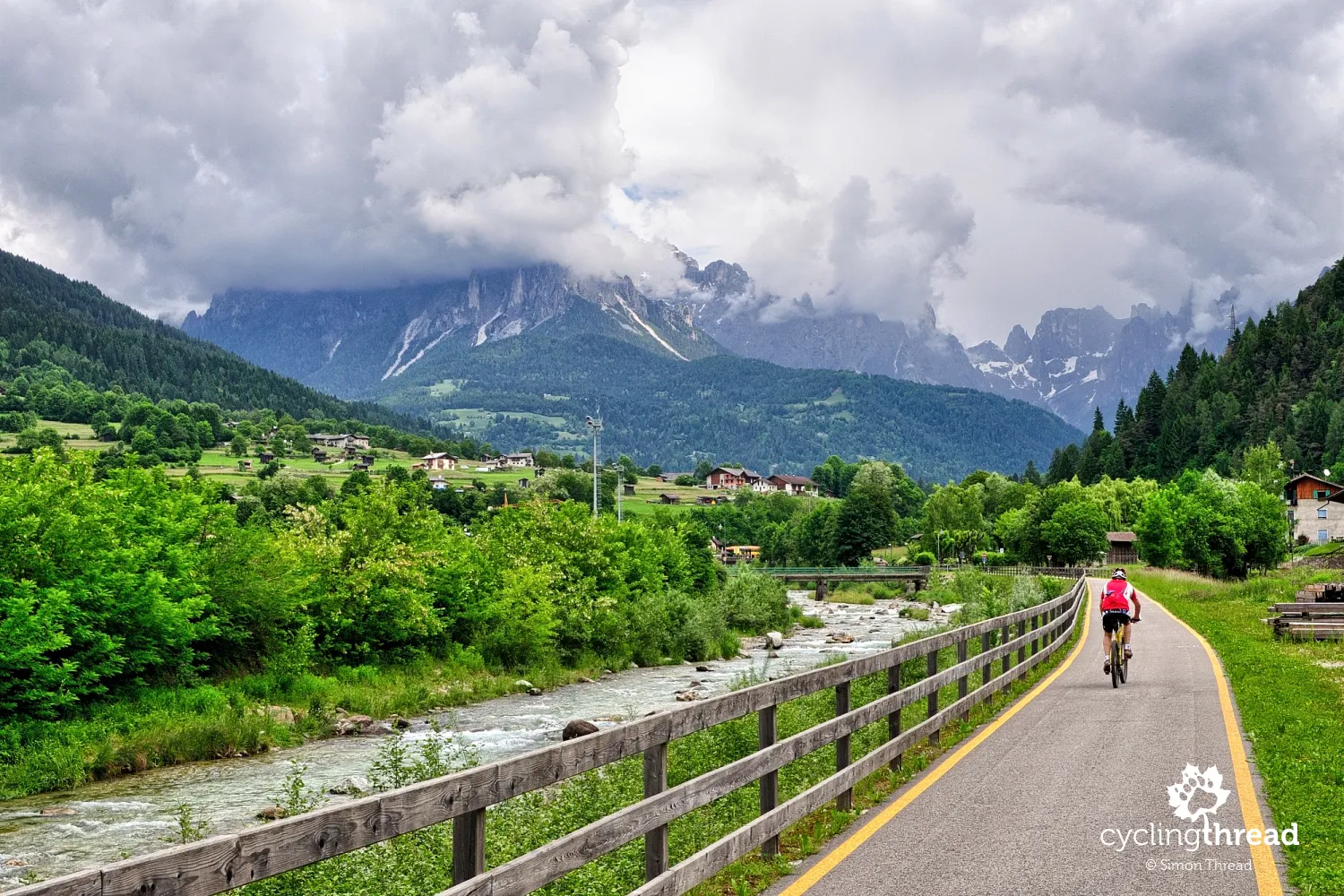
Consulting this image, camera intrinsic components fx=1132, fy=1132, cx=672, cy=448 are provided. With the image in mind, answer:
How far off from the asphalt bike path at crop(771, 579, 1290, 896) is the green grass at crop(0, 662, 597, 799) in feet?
67.2

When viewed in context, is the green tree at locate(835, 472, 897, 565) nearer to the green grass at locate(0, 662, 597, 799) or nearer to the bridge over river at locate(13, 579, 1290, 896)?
the green grass at locate(0, 662, 597, 799)

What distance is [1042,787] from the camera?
440 inches

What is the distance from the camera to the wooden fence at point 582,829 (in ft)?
12.8

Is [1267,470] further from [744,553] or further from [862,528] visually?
[744,553]

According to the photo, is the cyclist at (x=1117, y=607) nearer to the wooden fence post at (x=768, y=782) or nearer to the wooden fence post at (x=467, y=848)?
the wooden fence post at (x=768, y=782)

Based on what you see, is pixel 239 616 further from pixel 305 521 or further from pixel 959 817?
pixel 959 817

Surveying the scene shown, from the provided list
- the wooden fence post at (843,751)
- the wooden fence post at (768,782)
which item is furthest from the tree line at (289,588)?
the wooden fence post at (768,782)

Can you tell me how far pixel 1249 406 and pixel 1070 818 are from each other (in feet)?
581

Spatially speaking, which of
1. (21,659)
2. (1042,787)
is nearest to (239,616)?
(21,659)

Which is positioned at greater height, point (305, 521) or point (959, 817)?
point (305, 521)

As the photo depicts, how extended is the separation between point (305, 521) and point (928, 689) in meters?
34.2

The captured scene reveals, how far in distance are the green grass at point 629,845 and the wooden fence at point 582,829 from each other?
25 cm

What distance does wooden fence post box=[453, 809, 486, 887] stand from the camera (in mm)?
5141

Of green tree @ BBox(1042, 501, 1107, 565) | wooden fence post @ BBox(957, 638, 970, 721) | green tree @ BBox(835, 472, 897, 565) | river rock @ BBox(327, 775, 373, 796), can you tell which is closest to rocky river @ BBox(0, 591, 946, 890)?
river rock @ BBox(327, 775, 373, 796)
